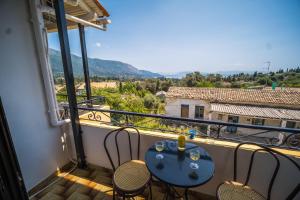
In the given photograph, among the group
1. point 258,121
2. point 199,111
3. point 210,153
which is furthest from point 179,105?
point 210,153

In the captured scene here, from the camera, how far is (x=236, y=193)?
3.54ft

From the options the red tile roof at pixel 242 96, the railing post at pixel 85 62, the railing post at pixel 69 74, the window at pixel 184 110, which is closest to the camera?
the railing post at pixel 69 74

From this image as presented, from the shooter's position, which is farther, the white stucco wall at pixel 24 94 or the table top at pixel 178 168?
the white stucco wall at pixel 24 94

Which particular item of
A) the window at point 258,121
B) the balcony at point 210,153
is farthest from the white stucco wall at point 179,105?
the balcony at point 210,153

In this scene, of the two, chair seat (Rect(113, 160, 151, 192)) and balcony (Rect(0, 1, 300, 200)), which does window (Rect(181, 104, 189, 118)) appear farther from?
chair seat (Rect(113, 160, 151, 192))

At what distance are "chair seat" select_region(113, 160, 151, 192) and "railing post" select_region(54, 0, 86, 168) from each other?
3.05 ft

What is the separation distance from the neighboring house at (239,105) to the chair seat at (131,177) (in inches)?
237

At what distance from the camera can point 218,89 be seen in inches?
417

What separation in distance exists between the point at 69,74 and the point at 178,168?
64.5 inches

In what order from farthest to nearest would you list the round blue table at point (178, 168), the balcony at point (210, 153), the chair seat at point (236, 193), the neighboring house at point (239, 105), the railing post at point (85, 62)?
the neighboring house at point (239, 105) < the railing post at point (85, 62) < the balcony at point (210, 153) < the chair seat at point (236, 193) < the round blue table at point (178, 168)

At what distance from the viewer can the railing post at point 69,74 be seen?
1.47 meters

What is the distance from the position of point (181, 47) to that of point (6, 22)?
13082mm

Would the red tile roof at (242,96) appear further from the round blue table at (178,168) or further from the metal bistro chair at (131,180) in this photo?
the metal bistro chair at (131,180)

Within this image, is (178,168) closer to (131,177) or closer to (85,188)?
(131,177)
